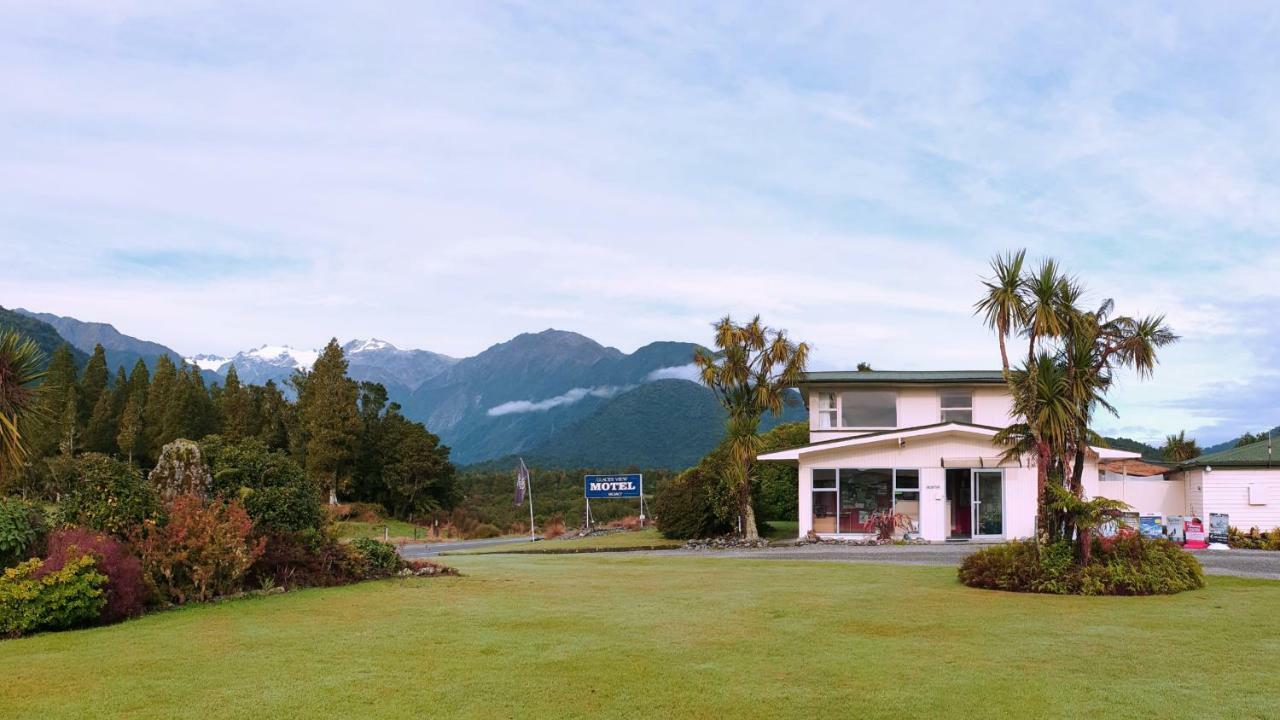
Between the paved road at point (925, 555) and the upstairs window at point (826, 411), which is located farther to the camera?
the upstairs window at point (826, 411)

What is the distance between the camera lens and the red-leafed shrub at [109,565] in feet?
37.3

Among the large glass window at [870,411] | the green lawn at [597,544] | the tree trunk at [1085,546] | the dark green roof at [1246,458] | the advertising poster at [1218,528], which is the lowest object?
the green lawn at [597,544]

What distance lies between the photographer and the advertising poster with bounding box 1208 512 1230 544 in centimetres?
2620

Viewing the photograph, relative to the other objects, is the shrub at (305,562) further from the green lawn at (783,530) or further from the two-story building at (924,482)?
the green lawn at (783,530)

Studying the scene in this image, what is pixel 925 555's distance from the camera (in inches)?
899

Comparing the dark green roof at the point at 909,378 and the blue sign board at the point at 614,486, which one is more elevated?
the dark green roof at the point at 909,378

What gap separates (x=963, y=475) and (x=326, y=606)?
71.1 ft

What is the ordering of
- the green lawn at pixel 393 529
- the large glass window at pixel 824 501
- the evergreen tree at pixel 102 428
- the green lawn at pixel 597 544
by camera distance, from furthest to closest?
the evergreen tree at pixel 102 428 → the green lawn at pixel 393 529 → the large glass window at pixel 824 501 → the green lawn at pixel 597 544

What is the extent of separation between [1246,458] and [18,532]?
2874cm

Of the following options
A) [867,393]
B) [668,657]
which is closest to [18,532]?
[668,657]

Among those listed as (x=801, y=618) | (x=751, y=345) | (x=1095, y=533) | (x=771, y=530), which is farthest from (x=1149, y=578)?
(x=771, y=530)

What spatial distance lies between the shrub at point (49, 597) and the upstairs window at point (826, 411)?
24.8 meters

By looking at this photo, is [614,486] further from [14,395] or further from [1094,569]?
[1094,569]

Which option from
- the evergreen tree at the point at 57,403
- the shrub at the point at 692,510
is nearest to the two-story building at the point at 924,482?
the shrub at the point at 692,510
